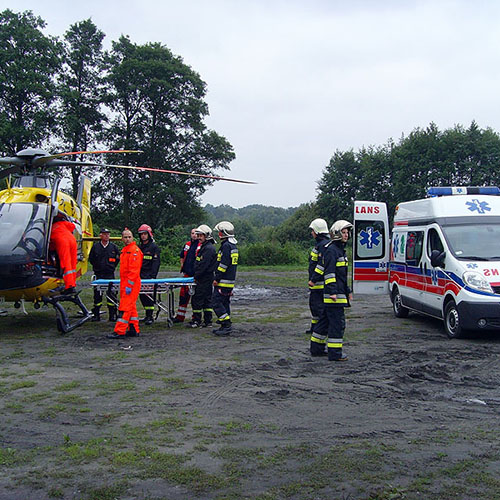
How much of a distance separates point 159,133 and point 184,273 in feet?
101

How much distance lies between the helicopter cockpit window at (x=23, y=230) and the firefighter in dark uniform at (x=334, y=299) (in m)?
5.41

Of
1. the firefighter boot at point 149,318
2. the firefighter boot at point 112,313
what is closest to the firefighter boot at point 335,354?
the firefighter boot at point 149,318

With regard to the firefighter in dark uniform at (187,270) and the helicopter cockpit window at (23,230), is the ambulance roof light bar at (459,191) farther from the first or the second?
the helicopter cockpit window at (23,230)

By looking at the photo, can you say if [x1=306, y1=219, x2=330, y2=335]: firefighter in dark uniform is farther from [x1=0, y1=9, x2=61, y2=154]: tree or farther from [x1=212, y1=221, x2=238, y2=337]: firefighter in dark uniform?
[x1=0, y1=9, x2=61, y2=154]: tree

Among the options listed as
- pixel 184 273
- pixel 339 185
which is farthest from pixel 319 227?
pixel 339 185

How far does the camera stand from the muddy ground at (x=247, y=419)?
13.6ft

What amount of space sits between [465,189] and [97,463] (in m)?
10.2

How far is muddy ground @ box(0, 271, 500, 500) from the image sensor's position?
13.6 ft

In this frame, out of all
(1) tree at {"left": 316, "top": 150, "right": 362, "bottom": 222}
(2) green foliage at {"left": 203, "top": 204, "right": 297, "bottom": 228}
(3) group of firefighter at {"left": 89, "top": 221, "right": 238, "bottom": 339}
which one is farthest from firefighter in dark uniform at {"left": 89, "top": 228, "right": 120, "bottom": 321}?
(2) green foliage at {"left": 203, "top": 204, "right": 297, "bottom": 228}

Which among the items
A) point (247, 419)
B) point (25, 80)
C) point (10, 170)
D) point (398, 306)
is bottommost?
point (247, 419)

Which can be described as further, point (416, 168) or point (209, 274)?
point (416, 168)

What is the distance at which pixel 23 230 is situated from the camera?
10.4 meters

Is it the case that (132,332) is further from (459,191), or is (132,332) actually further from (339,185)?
(339,185)

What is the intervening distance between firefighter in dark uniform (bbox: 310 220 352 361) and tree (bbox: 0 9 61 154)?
111 feet
